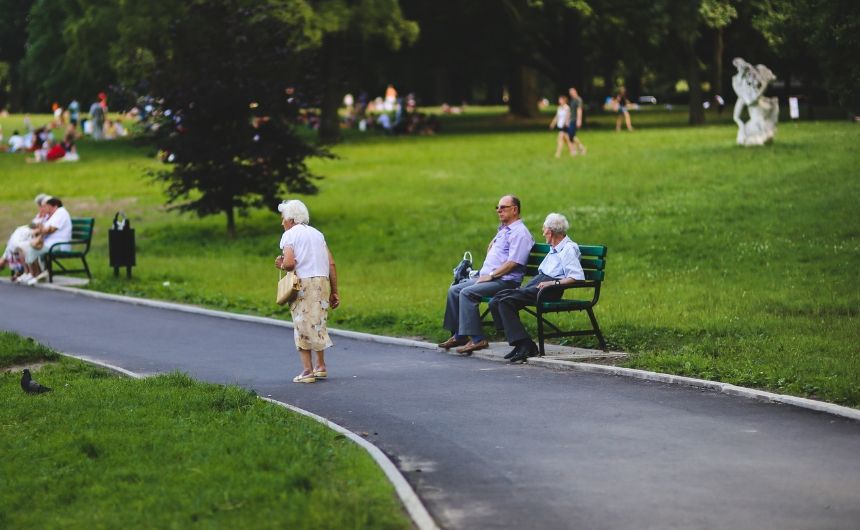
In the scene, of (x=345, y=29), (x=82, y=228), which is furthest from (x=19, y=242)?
(x=345, y=29)

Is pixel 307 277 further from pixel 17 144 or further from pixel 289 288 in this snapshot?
pixel 17 144

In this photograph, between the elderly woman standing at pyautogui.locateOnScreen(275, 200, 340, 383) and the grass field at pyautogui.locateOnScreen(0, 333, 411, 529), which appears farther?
the elderly woman standing at pyautogui.locateOnScreen(275, 200, 340, 383)

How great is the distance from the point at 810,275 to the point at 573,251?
6376 mm

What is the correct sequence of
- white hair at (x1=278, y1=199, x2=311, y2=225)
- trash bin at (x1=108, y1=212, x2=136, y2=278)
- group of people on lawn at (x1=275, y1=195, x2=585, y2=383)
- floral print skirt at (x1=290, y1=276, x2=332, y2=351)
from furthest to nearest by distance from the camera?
trash bin at (x1=108, y1=212, x2=136, y2=278), white hair at (x1=278, y1=199, x2=311, y2=225), group of people on lawn at (x1=275, y1=195, x2=585, y2=383), floral print skirt at (x1=290, y1=276, x2=332, y2=351)

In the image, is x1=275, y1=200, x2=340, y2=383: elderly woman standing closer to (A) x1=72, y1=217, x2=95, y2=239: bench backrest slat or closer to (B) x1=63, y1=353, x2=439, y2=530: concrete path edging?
(B) x1=63, y1=353, x2=439, y2=530: concrete path edging

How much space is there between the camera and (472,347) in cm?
1512

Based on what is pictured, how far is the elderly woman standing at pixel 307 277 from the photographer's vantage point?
13648 millimetres

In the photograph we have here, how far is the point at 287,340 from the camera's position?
55.3 ft

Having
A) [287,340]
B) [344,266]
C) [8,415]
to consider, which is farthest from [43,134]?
[8,415]

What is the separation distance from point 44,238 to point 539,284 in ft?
41.4

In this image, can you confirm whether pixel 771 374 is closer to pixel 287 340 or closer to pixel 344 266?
pixel 287 340

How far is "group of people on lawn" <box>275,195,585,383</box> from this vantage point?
13711 millimetres

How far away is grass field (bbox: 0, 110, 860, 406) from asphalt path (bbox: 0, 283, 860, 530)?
1.23 meters

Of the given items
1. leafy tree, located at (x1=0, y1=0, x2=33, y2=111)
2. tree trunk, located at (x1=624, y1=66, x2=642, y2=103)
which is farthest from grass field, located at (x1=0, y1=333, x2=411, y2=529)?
tree trunk, located at (x1=624, y1=66, x2=642, y2=103)
